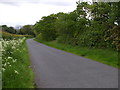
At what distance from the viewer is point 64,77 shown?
8188 millimetres

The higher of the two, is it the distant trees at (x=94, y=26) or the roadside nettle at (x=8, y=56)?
the distant trees at (x=94, y=26)

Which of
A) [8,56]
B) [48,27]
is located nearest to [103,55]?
[8,56]

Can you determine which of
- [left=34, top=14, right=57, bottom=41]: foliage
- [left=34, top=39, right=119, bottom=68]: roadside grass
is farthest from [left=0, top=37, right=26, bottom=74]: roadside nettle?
[left=34, top=14, right=57, bottom=41]: foliage

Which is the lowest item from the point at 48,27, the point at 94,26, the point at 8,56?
the point at 8,56

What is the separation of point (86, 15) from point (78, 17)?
1753 millimetres

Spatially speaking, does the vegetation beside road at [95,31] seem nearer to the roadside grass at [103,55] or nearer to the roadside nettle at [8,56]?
the roadside grass at [103,55]

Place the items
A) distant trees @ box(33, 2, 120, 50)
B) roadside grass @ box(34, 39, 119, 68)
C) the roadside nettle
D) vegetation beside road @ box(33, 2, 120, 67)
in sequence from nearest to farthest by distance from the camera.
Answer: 1. the roadside nettle
2. roadside grass @ box(34, 39, 119, 68)
3. vegetation beside road @ box(33, 2, 120, 67)
4. distant trees @ box(33, 2, 120, 50)

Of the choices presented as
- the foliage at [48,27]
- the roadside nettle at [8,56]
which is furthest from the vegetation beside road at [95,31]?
the foliage at [48,27]

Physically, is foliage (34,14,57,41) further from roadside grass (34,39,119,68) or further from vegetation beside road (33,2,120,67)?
roadside grass (34,39,119,68)

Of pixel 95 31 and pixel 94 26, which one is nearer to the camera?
pixel 95 31

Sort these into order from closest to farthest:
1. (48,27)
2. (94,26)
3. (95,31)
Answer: (95,31) → (94,26) → (48,27)

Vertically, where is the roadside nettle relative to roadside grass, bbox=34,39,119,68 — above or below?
above

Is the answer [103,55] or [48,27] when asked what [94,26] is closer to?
[103,55]

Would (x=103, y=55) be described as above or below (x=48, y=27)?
below
